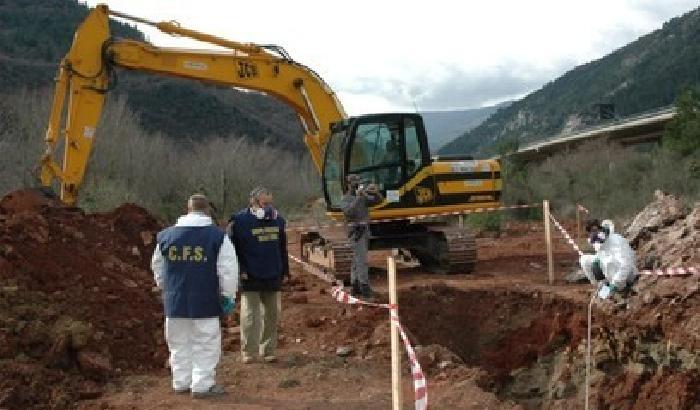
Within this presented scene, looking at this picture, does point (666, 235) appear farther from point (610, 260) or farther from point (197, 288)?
point (197, 288)

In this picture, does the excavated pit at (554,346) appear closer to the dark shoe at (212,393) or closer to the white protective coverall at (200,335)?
the dark shoe at (212,393)

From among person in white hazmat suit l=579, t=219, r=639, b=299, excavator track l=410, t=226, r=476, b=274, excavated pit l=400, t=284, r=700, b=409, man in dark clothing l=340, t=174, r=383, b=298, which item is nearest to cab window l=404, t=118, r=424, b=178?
excavator track l=410, t=226, r=476, b=274

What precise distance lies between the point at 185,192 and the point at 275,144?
38.2 meters

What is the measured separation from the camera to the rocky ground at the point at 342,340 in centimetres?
668

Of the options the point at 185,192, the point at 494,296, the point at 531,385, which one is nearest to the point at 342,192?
the point at 494,296

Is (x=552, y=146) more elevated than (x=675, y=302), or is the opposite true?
(x=552, y=146)

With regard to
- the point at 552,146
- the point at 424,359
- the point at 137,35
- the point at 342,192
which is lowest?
the point at 424,359

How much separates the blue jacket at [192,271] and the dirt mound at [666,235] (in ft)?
19.0

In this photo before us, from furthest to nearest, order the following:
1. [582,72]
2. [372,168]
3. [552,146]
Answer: [582,72] < [552,146] < [372,168]

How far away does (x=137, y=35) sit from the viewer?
2857 inches

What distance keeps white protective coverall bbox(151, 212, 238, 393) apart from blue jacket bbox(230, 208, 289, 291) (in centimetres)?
75

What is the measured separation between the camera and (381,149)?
1287 centimetres

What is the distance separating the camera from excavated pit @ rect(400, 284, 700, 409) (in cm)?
736

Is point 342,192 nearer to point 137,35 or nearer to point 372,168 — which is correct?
point 372,168
